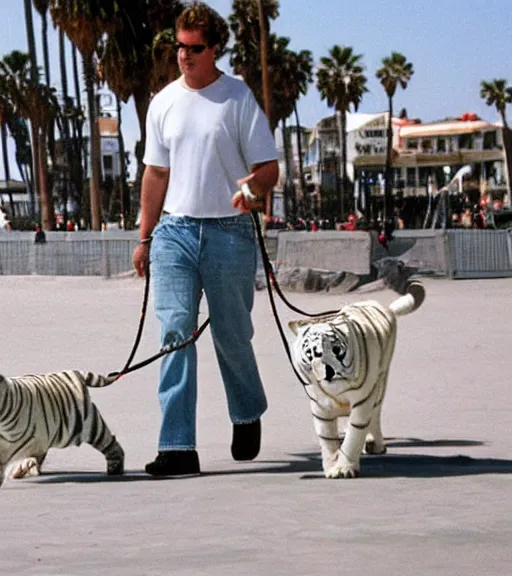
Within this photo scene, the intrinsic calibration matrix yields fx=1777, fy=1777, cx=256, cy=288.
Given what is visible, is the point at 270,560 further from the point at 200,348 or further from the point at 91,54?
the point at 91,54

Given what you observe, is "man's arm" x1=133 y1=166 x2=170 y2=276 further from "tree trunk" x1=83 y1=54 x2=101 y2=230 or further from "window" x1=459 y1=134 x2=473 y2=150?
"window" x1=459 y1=134 x2=473 y2=150

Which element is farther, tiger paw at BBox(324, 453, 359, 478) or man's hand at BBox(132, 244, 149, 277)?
man's hand at BBox(132, 244, 149, 277)

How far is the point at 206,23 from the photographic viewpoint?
7.54 m

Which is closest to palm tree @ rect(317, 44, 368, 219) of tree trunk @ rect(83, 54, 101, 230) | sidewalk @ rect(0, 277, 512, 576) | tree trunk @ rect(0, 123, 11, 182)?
tree trunk @ rect(0, 123, 11, 182)

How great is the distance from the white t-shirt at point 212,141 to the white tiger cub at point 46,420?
881 millimetres

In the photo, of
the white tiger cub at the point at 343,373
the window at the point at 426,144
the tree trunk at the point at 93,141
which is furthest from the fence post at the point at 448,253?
the window at the point at 426,144

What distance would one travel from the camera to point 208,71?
24.7ft

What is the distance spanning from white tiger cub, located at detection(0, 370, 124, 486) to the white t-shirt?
881 millimetres

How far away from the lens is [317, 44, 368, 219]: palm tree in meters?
98.9

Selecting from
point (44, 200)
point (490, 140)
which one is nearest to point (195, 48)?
point (44, 200)

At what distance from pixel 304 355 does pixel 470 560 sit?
208 cm

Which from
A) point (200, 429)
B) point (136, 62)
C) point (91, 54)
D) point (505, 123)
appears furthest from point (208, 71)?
point (505, 123)

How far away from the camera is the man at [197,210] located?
7.47 metres

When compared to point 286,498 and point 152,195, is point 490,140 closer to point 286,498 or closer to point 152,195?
point 152,195
